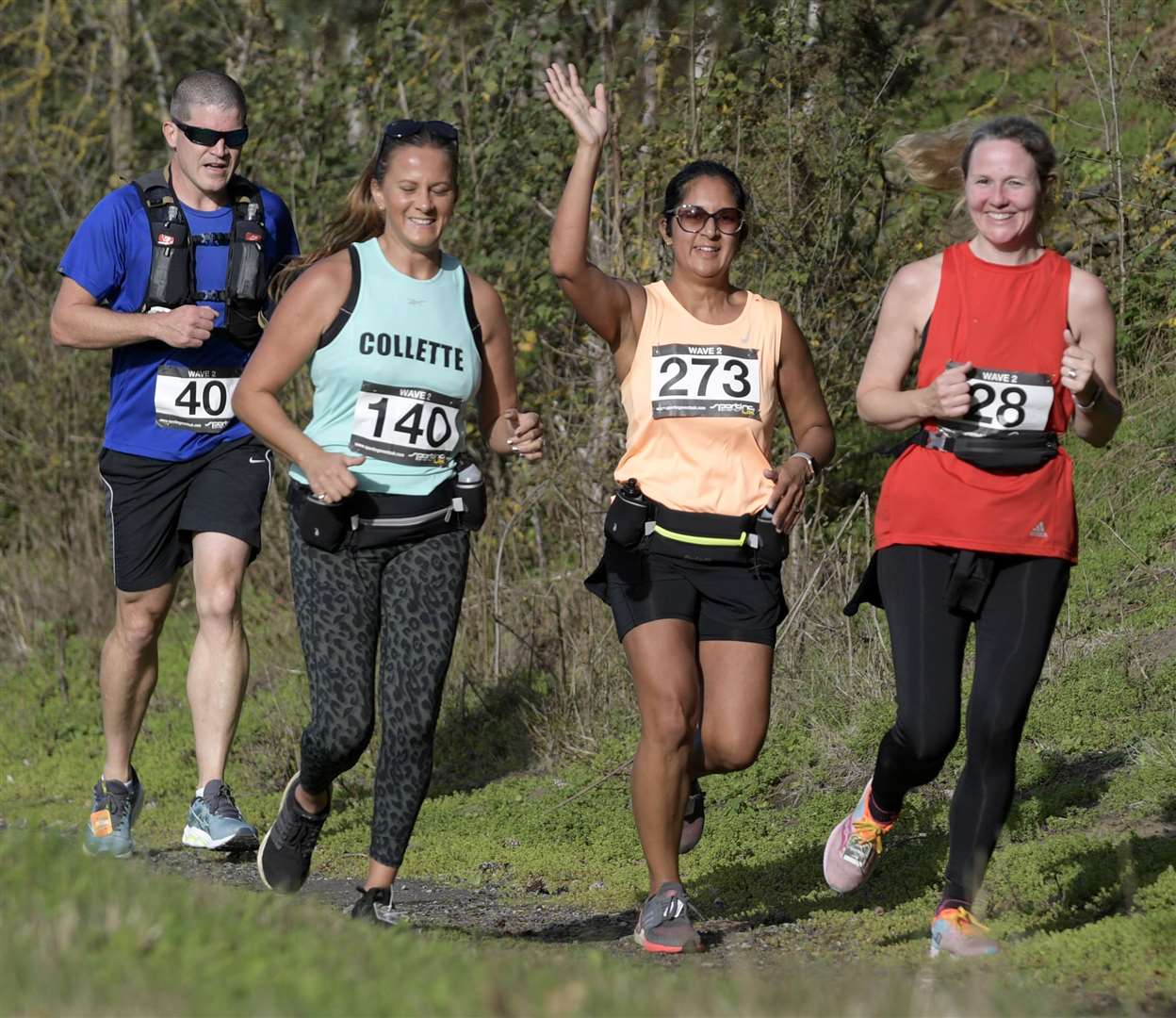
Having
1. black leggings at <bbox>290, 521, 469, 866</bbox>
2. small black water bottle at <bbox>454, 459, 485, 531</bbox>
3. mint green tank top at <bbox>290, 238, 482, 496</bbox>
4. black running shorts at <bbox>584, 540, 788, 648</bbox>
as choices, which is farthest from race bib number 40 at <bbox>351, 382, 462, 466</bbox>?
black running shorts at <bbox>584, 540, 788, 648</bbox>

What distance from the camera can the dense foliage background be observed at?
9.90 m

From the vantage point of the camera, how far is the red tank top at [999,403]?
5.36 m

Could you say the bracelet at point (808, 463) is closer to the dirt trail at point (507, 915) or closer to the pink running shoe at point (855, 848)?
the pink running shoe at point (855, 848)

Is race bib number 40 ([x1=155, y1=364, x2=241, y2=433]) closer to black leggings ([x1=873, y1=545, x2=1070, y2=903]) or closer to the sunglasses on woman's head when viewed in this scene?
the sunglasses on woman's head

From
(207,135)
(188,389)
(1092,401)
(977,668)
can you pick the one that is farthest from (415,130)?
(977,668)

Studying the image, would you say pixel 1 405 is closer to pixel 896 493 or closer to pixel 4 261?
pixel 4 261

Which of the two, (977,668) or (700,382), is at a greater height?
(700,382)

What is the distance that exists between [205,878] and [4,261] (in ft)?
31.1

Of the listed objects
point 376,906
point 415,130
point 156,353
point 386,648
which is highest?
point 415,130

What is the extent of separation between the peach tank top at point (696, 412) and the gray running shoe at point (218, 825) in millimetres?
2376

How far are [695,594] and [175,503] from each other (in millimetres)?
2431

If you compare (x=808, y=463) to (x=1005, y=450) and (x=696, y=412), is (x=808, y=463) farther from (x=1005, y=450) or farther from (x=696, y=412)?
(x=1005, y=450)

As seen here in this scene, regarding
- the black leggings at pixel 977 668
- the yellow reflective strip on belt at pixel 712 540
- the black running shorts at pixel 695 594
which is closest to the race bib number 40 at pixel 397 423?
the black running shorts at pixel 695 594

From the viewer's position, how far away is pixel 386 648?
5.99 metres
